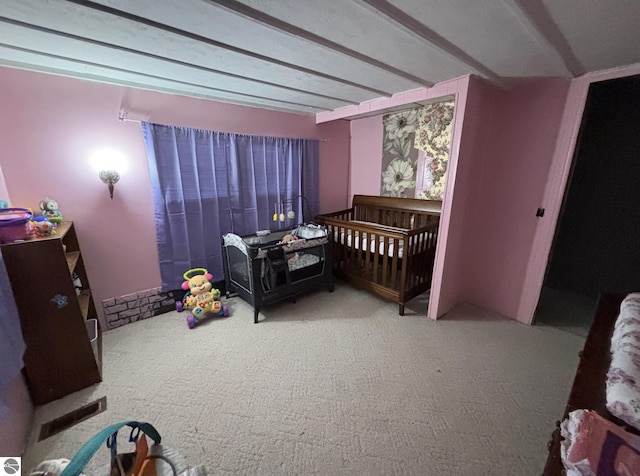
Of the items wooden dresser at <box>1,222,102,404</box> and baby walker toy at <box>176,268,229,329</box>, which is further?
baby walker toy at <box>176,268,229,329</box>

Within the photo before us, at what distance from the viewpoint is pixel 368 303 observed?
2656 millimetres

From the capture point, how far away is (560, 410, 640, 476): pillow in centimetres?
63

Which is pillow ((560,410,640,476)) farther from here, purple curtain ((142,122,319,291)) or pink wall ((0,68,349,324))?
pink wall ((0,68,349,324))

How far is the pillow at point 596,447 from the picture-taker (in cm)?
63

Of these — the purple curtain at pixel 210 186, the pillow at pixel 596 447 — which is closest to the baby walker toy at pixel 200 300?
the purple curtain at pixel 210 186

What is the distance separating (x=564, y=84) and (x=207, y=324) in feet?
11.1

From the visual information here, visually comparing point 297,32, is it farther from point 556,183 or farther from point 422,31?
point 556,183

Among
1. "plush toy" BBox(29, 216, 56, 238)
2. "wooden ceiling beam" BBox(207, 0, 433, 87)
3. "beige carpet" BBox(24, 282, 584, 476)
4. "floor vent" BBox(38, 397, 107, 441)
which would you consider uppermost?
"wooden ceiling beam" BBox(207, 0, 433, 87)

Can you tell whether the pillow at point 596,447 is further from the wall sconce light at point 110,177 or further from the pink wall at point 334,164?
the pink wall at point 334,164

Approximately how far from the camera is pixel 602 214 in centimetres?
263

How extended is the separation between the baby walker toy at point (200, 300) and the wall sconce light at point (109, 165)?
3.11ft

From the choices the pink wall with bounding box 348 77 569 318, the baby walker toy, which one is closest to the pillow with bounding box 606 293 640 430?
the pink wall with bounding box 348 77 569 318

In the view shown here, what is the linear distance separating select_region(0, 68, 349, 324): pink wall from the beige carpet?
61 cm

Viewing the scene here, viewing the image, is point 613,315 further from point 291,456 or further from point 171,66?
point 171,66
